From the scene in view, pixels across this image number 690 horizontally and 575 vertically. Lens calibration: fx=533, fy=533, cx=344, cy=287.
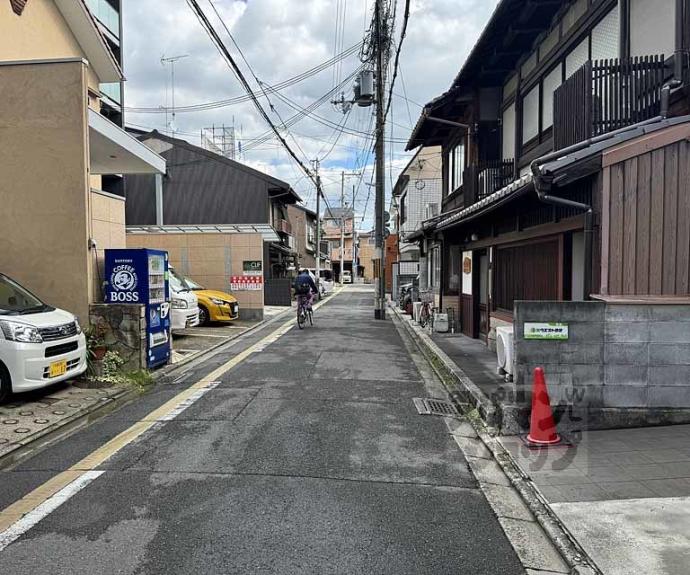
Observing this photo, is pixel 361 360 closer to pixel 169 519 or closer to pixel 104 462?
pixel 104 462

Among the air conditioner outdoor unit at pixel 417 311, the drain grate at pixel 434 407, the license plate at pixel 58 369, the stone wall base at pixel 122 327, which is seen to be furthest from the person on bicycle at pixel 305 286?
the license plate at pixel 58 369

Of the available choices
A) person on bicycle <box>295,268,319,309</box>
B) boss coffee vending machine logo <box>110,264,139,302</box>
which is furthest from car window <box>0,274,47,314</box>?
person on bicycle <box>295,268,319,309</box>

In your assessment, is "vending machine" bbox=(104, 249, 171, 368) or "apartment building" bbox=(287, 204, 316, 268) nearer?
"vending machine" bbox=(104, 249, 171, 368)

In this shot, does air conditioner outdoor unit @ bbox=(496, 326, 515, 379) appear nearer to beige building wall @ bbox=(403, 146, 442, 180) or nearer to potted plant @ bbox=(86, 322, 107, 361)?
potted plant @ bbox=(86, 322, 107, 361)

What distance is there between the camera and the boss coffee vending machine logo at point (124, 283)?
833 cm

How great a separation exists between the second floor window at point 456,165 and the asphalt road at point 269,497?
9.43 meters

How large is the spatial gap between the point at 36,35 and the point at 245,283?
8984 mm

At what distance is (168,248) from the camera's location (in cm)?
1797

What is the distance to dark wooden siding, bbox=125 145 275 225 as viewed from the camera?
29094 mm

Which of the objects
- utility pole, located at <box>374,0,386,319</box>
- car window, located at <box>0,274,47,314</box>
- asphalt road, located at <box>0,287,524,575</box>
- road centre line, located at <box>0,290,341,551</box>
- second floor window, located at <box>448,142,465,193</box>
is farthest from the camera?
utility pole, located at <box>374,0,386,319</box>

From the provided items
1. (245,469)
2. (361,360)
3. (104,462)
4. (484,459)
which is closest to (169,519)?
(245,469)

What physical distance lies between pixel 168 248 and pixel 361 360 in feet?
34.1

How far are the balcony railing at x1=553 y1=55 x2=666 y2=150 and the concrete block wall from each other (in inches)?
92.6

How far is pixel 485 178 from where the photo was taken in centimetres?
1220
